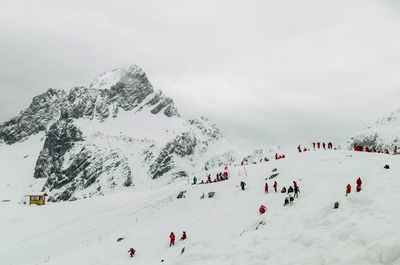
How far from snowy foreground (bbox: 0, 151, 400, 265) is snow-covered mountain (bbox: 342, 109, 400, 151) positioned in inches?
1611

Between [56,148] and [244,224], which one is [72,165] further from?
[244,224]

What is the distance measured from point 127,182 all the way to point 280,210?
135m

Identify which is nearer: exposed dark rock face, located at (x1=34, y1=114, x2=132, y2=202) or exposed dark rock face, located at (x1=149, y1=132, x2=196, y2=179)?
exposed dark rock face, located at (x1=34, y1=114, x2=132, y2=202)

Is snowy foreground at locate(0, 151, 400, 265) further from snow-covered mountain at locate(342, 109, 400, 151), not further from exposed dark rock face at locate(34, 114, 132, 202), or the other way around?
exposed dark rock face at locate(34, 114, 132, 202)

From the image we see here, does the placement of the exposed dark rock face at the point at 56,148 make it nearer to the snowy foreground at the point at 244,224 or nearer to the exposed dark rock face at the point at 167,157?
the exposed dark rock face at the point at 167,157

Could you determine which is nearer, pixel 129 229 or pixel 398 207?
pixel 398 207

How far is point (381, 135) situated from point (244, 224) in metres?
67.8

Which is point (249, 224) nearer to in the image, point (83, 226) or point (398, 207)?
point (398, 207)

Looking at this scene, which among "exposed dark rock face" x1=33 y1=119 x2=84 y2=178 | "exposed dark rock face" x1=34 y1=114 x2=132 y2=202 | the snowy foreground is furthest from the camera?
"exposed dark rock face" x1=33 y1=119 x2=84 y2=178

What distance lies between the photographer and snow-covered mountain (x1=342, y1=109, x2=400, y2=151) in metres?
72.2

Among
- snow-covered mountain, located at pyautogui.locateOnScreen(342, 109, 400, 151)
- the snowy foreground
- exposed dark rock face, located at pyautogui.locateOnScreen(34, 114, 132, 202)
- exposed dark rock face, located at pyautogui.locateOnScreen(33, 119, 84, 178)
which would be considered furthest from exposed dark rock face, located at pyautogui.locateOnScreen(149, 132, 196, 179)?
the snowy foreground

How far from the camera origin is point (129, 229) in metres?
33.9

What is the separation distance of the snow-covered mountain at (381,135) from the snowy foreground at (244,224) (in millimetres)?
40922

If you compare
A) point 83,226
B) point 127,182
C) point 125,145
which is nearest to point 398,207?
point 83,226
